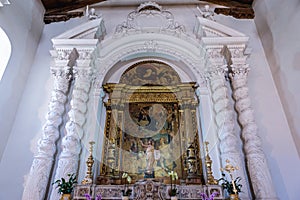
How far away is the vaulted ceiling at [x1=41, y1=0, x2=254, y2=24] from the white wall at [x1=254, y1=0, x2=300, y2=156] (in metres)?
0.68

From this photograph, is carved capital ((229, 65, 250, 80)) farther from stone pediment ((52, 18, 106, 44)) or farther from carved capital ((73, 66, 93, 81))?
stone pediment ((52, 18, 106, 44))

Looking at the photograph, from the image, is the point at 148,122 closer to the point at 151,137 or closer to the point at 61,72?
the point at 151,137

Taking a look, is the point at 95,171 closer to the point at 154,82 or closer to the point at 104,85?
the point at 104,85

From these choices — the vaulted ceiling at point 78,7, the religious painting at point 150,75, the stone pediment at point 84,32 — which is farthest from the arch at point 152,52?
the vaulted ceiling at point 78,7

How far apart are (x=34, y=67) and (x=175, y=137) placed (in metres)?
3.63

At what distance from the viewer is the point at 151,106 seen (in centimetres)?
516

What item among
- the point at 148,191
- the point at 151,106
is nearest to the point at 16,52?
the point at 151,106

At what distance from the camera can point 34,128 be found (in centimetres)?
467

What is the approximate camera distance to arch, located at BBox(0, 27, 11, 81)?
4.75 metres

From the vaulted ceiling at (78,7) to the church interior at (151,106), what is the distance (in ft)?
0.63

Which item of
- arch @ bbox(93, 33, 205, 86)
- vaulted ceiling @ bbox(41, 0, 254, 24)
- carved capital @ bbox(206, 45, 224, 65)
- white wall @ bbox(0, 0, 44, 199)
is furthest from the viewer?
vaulted ceiling @ bbox(41, 0, 254, 24)

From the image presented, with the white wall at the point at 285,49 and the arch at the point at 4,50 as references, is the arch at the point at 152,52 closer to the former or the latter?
the white wall at the point at 285,49

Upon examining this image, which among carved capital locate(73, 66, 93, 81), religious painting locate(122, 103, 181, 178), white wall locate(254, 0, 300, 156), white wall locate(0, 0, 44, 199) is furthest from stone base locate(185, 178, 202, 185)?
white wall locate(0, 0, 44, 199)

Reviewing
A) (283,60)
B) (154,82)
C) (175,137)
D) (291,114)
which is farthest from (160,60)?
(291,114)
